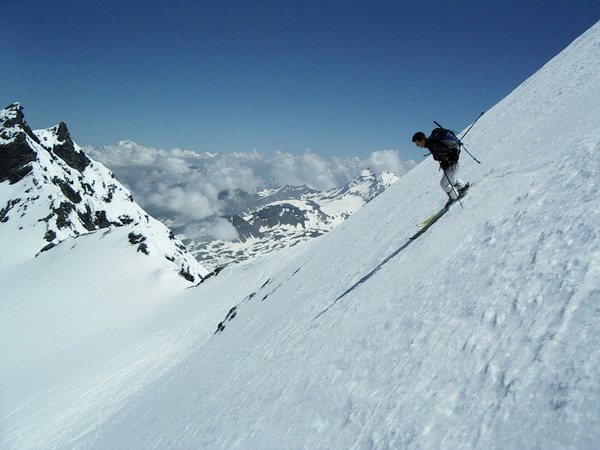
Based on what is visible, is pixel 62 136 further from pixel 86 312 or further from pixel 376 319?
pixel 376 319

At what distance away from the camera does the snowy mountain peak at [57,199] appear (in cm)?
10164

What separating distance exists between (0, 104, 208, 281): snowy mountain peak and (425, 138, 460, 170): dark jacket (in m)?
73.5

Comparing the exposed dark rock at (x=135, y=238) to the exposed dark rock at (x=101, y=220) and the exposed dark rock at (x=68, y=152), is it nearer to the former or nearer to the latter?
the exposed dark rock at (x=101, y=220)

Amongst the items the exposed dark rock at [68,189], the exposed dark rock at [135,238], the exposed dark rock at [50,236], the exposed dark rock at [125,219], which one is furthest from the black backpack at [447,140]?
the exposed dark rock at [125,219]

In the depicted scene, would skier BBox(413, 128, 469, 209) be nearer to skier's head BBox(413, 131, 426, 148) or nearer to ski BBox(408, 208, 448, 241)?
skier's head BBox(413, 131, 426, 148)

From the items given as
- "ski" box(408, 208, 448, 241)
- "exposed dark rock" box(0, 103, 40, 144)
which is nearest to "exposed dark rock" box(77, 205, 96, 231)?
"exposed dark rock" box(0, 103, 40, 144)

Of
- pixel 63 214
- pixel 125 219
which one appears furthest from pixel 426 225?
pixel 125 219

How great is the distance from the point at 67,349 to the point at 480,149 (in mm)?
50321

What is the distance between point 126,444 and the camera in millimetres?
14203

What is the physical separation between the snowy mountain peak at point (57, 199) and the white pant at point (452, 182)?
7304 cm

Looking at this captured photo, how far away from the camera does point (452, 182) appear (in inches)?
479

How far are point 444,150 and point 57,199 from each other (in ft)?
436

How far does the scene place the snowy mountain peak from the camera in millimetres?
101638

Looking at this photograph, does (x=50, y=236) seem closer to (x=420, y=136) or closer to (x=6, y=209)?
(x=6, y=209)
